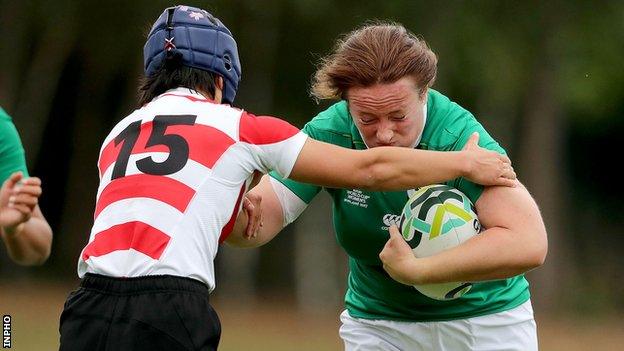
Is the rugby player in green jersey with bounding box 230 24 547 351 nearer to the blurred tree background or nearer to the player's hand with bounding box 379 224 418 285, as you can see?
the player's hand with bounding box 379 224 418 285

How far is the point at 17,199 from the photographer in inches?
195

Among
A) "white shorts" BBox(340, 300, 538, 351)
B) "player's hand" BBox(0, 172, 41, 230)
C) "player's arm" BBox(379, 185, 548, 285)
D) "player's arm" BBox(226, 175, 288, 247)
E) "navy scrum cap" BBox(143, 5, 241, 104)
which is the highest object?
"navy scrum cap" BBox(143, 5, 241, 104)

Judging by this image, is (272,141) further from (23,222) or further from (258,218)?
(23,222)

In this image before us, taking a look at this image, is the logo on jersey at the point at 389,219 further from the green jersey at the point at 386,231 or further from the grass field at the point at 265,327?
the grass field at the point at 265,327

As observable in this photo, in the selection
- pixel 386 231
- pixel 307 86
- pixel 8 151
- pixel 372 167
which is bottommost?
pixel 307 86

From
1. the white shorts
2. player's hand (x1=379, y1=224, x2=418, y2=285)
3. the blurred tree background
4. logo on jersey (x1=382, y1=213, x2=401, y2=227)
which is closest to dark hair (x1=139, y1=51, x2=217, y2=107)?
player's hand (x1=379, y1=224, x2=418, y2=285)

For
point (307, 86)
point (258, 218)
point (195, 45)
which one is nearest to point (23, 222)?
point (195, 45)

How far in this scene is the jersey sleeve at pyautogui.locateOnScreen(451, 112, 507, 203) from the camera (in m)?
5.48

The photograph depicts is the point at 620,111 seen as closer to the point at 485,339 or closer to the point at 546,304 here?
the point at 546,304

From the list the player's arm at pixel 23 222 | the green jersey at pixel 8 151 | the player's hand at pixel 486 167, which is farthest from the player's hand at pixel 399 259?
the green jersey at pixel 8 151

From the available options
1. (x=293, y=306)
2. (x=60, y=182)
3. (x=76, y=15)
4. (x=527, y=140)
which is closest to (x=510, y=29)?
(x=527, y=140)

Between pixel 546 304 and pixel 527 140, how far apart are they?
345 centimetres

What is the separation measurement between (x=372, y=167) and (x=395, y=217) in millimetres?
791

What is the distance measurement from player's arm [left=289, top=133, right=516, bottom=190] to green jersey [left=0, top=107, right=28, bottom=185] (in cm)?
117
